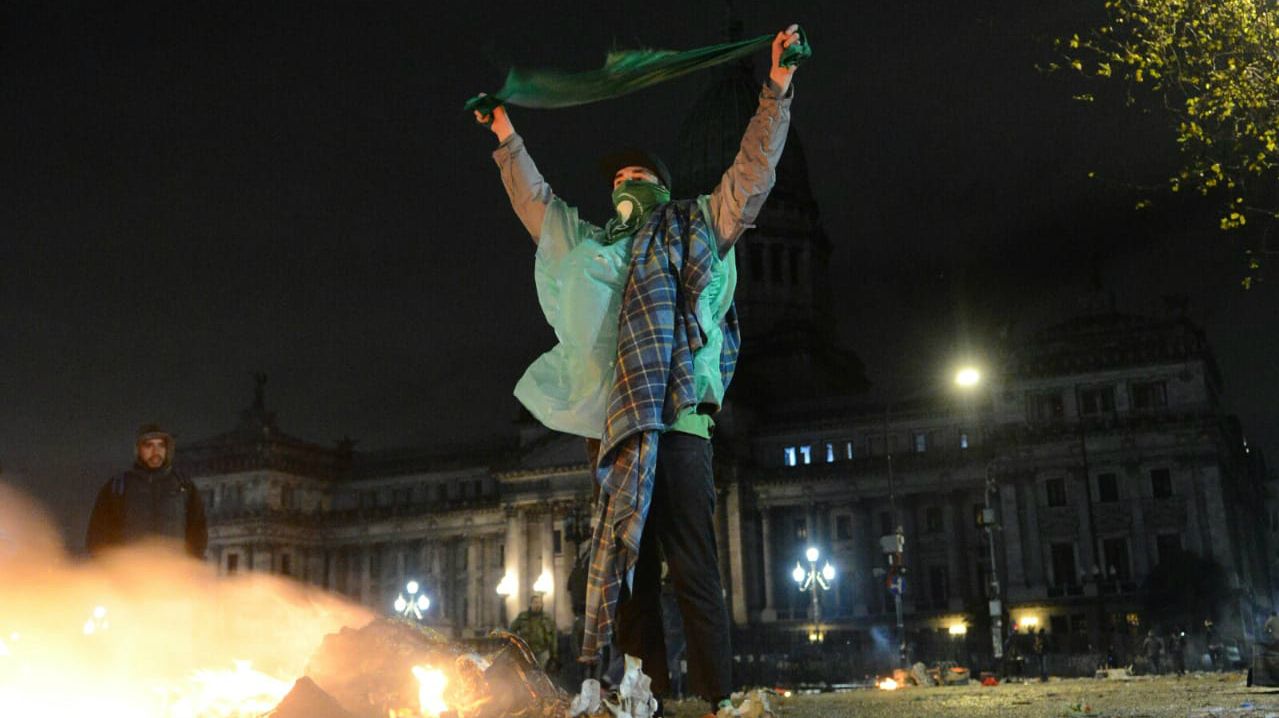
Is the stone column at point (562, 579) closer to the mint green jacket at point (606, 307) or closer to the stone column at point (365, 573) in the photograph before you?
the stone column at point (365, 573)

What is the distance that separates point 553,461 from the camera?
7931cm

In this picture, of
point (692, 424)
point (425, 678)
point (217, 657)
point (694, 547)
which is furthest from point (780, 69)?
point (217, 657)

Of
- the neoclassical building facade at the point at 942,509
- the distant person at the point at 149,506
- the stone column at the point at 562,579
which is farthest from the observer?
the stone column at the point at 562,579

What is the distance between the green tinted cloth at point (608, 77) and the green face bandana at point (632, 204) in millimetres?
486

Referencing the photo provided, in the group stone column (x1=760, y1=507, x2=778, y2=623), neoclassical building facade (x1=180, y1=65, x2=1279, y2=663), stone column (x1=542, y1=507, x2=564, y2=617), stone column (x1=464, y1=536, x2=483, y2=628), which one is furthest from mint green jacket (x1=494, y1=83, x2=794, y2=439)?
stone column (x1=464, y1=536, x2=483, y2=628)

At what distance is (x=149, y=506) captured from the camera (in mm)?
9203

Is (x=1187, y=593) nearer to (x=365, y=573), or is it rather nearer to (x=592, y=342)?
(x=365, y=573)

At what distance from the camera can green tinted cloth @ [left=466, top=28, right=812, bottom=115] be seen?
19.3ft

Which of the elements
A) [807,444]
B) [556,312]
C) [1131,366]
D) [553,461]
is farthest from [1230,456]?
[556,312]

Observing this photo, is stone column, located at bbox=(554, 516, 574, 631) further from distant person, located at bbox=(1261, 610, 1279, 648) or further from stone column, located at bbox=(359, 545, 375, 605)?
distant person, located at bbox=(1261, 610, 1279, 648)

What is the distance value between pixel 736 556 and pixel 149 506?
217 ft

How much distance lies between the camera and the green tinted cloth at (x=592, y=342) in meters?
5.80

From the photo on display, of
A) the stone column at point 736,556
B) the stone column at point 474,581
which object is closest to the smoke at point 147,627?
the stone column at point 736,556

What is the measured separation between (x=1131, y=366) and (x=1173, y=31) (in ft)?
189
